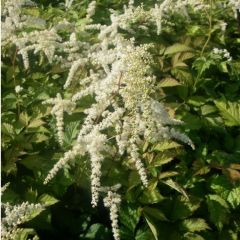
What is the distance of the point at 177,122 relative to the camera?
439cm

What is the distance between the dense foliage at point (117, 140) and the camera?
13.9 feet

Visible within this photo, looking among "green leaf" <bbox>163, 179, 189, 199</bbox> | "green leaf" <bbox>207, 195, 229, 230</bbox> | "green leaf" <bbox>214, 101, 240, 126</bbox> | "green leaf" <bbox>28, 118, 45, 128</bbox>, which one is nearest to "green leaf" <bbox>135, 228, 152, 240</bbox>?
"green leaf" <bbox>163, 179, 189, 199</bbox>

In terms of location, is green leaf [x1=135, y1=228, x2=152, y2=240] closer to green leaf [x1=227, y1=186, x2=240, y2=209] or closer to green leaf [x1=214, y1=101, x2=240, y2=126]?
green leaf [x1=227, y1=186, x2=240, y2=209]

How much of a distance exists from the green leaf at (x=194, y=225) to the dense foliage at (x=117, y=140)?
11 mm

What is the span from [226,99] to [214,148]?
76 centimetres

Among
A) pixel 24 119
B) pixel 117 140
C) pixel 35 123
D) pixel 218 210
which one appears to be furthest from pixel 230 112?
pixel 24 119

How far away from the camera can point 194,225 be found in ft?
14.9

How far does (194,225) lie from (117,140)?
1181 millimetres

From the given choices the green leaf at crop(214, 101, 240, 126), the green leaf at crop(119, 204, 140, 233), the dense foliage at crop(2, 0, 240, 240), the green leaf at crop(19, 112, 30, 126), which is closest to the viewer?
the dense foliage at crop(2, 0, 240, 240)

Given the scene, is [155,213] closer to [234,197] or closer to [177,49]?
[234,197]

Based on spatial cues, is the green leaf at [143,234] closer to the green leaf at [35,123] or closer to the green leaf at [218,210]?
the green leaf at [218,210]

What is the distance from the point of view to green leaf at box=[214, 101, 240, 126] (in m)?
5.36

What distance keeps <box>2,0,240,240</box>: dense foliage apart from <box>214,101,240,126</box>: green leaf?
13mm

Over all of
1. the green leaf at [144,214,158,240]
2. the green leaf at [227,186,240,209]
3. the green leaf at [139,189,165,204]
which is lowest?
the green leaf at [227,186,240,209]
